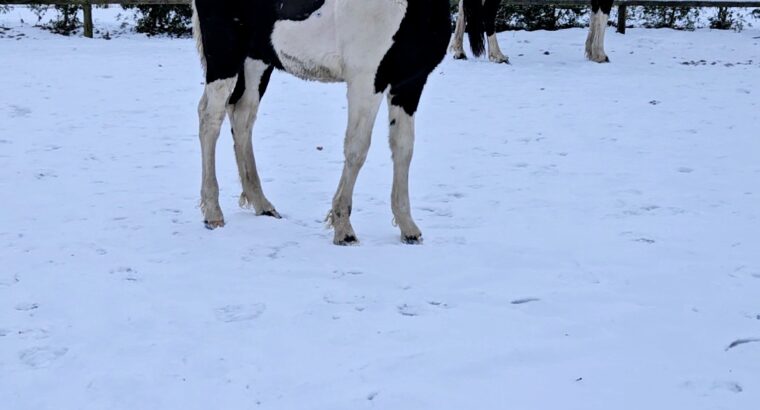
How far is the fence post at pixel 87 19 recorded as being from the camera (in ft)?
46.2

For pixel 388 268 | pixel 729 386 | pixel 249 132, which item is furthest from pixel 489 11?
pixel 729 386

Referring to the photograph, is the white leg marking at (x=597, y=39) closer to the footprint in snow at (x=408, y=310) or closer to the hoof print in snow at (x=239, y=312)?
the footprint in snow at (x=408, y=310)

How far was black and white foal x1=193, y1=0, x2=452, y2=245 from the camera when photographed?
423cm

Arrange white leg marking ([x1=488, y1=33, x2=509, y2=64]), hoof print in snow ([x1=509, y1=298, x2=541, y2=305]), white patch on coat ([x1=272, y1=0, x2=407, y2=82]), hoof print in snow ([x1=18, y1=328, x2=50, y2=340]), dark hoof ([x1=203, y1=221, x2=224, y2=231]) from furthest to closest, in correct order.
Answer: white leg marking ([x1=488, y1=33, x2=509, y2=64]), dark hoof ([x1=203, y1=221, x2=224, y2=231]), white patch on coat ([x1=272, y1=0, x2=407, y2=82]), hoof print in snow ([x1=509, y1=298, x2=541, y2=305]), hoof print in snow ([x1=18, y1=328, x2=50, y2=340])

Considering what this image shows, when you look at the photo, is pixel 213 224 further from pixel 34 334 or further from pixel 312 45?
pixel 34 334

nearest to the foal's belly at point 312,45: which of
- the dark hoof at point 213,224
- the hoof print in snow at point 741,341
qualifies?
the dark hoof at point 213,224

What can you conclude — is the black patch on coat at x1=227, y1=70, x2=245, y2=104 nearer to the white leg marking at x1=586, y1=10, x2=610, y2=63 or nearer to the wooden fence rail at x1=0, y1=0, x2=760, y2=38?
the white leg marking at x1=586, y1=10, x2=610, y2=63

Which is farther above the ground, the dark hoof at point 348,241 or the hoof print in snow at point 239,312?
the dark hoof at point 348,241

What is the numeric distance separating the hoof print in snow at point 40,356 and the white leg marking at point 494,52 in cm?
995

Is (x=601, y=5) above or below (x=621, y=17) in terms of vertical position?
above

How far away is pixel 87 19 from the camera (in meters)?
14.1

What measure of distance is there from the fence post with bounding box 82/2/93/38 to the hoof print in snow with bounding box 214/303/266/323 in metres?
11.9

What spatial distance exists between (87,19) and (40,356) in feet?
40.0

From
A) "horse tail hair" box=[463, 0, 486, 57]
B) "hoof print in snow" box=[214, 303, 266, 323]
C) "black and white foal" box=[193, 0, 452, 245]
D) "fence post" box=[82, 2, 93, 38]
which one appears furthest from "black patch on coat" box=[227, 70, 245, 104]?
"fence post" box=[82, 2, 93, 38]
